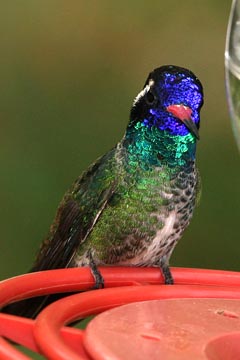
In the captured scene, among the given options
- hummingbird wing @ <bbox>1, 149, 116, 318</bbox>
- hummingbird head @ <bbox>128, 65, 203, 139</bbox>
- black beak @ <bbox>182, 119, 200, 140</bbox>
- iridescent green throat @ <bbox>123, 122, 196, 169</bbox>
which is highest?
hummingbird head @ <bbox>128, 65, 203, 139</bbox>

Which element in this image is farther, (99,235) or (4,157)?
(4,157)

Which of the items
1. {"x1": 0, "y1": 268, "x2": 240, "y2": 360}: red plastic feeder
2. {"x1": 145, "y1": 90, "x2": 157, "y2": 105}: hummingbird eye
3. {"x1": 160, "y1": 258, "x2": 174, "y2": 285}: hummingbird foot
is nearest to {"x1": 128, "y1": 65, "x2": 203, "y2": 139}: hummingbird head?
{"x1": 145, "y1": 90, "x2": 157, "y2": 105}: hummingbird eye

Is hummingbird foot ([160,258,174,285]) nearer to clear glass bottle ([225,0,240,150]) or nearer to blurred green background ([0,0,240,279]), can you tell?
clear glass bottle ([225,0,240,150])

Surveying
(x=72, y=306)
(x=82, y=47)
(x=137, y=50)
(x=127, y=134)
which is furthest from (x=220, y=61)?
(x=72, y=306)

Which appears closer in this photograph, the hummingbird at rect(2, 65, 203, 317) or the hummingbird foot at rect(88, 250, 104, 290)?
the hummingbird foot at rect(88, 250, 104, 290)

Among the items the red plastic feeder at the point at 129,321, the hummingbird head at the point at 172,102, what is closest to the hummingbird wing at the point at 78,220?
the hummingbird head at the point at 172,102

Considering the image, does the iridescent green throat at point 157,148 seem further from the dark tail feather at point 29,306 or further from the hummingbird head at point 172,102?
the dark tail feather at point 29,306

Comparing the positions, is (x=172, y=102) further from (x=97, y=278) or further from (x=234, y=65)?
(x=97, y=278)

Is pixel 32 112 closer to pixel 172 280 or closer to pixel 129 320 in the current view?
pixel 172 280
